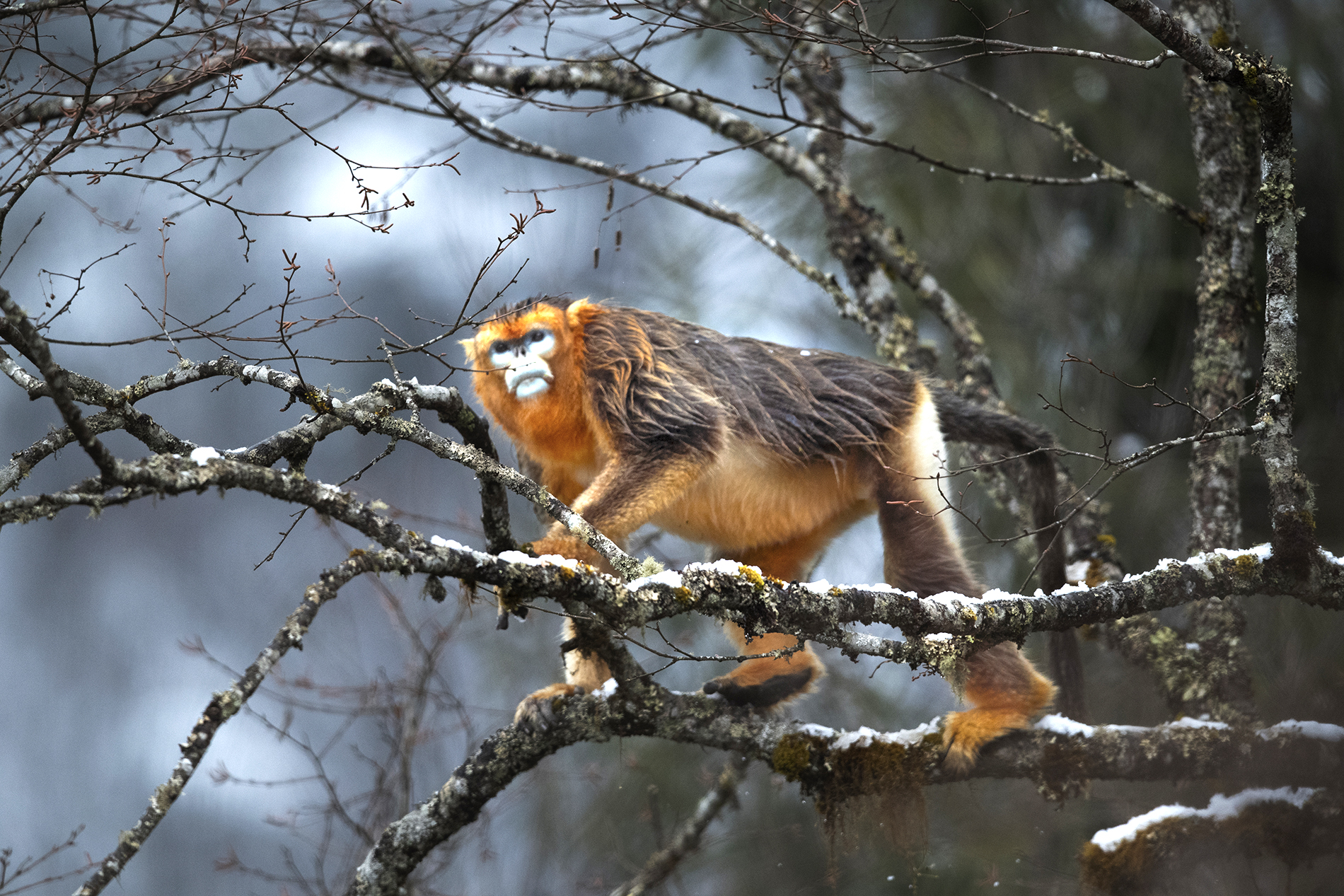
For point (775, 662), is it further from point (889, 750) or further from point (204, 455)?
point (204, 455)

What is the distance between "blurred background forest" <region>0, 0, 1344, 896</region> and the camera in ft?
12.9

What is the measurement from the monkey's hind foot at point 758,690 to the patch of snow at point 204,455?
1.80m

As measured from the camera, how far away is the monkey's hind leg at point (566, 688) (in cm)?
267

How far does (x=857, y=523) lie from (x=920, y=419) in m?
0.48

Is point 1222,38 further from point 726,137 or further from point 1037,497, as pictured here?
point 726,137

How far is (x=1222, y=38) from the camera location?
290 centimetres

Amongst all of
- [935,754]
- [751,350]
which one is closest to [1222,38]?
[751,350]

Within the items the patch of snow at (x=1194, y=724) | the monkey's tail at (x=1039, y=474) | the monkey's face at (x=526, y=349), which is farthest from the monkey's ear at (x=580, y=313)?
the patch of snow at (x=1194, y=724)

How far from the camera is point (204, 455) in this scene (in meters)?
1.50

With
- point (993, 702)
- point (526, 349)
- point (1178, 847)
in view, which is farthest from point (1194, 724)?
point (526, 349)

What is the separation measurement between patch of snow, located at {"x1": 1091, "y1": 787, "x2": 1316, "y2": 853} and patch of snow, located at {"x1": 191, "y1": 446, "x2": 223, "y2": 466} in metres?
2.58

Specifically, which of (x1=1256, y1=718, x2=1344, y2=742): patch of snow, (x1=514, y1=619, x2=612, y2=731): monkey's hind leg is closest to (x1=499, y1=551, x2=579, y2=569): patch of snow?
(x1=514, y1=619, x2=612, y2=731): monkey's hind leg

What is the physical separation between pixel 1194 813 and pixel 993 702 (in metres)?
0.62

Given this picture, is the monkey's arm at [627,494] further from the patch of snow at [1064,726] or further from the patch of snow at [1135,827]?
the patch of snow at [1135,827]
